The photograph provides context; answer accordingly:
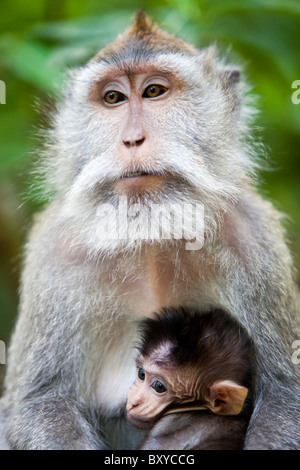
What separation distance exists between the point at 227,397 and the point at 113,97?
6.35 feet

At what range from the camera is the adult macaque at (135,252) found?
359 centimetres

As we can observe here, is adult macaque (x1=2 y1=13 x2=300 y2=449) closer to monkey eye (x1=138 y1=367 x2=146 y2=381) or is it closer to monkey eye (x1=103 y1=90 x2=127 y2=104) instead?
monkey eye (x1=103 y1=90 x2=127 y2=104)

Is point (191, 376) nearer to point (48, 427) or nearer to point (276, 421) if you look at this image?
point (276, 421)

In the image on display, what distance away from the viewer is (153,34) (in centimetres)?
427

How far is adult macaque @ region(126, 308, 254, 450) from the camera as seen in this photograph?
11.2ft

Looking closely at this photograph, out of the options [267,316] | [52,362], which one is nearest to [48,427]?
[52,362]

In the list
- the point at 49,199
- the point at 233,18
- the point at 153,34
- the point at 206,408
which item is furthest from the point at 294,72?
the point at 206,408

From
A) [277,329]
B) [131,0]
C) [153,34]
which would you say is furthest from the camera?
[131,0]

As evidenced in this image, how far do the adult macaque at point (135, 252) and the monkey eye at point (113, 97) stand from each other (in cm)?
1

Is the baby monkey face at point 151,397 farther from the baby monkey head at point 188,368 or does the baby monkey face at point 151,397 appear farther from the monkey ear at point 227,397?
the monkey ear at point 227,397

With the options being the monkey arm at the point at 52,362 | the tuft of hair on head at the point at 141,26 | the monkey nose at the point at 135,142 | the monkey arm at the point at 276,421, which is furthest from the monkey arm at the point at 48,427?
the tuft of hair on head at the point at 141,26

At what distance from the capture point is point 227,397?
134 inches

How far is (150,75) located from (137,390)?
1.91 m

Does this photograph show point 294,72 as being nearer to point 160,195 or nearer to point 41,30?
point 41,30
